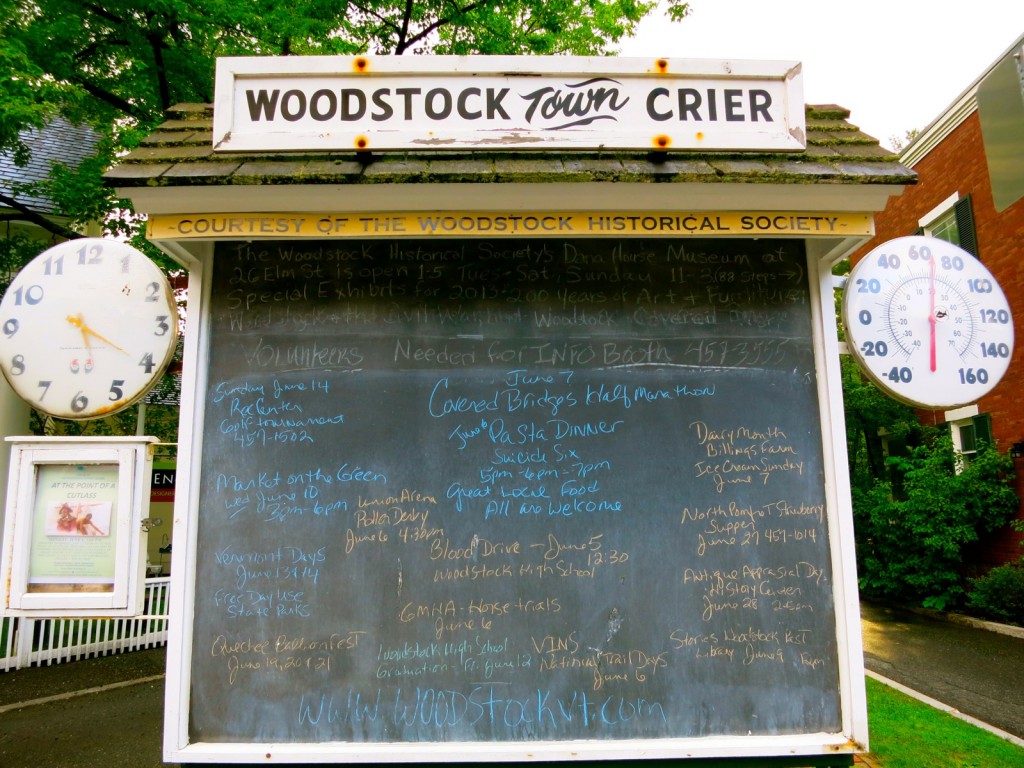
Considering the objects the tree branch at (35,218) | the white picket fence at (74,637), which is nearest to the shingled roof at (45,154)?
the tree branch at (35,218)

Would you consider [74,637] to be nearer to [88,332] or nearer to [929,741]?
[88,332]

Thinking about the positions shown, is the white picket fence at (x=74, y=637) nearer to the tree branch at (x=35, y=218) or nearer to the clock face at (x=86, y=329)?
the clock face at (x=86, y=329)

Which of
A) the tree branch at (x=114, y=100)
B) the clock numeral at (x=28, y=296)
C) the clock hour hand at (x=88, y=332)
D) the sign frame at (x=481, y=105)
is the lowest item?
the clock hour hand at (x=88, y=332)

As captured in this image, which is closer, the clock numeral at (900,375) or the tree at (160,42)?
the clock numeral at (900,375)

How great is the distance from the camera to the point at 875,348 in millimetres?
3635

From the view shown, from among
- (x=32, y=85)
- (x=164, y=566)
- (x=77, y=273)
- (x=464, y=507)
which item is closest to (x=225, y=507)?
(x=464, y=507)

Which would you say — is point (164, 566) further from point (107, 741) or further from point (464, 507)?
point (464, 507)

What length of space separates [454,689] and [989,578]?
11684 millimetres

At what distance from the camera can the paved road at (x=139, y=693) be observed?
5844 millimetres

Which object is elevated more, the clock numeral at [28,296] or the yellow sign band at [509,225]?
the yellow sign band at [509,225]

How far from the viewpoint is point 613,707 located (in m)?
3.37

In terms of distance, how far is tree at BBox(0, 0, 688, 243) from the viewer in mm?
8188

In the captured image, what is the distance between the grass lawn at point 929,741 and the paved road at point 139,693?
694 millimetres

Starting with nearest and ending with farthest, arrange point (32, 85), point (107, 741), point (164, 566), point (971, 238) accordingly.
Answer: point (107, 741) < point (32, 85) < point (971, 238) < point (164, 566)
